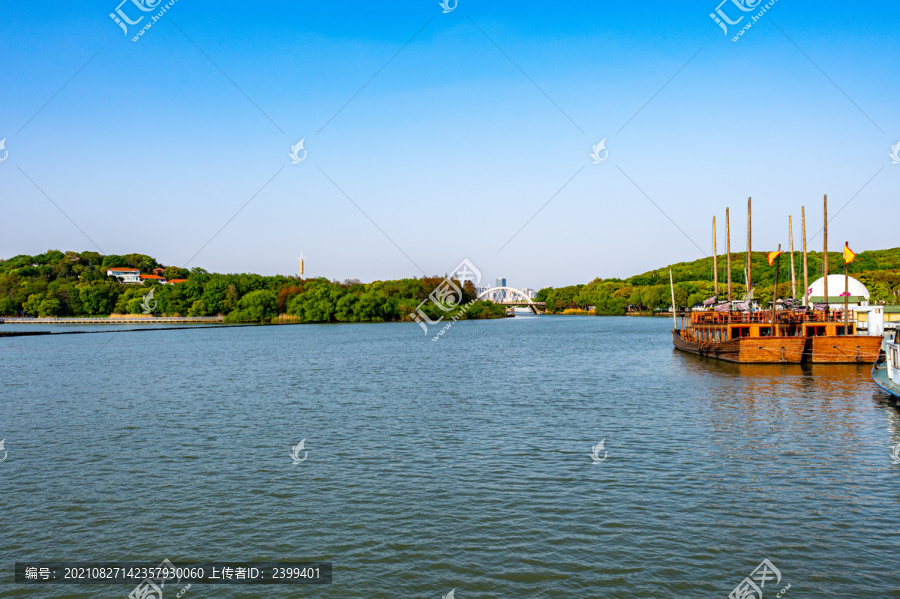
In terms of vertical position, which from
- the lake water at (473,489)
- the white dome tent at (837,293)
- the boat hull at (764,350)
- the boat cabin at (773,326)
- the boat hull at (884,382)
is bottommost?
the lake water at (473,489)

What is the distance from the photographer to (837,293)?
76.1 m

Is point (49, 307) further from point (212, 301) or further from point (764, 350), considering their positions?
point (764, 350)

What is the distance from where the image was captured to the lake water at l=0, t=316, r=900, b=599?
39.7ft

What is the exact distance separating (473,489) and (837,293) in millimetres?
76703

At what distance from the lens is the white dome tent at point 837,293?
7194 centimetres

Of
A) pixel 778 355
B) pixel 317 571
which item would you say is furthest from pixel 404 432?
pixel 778 355

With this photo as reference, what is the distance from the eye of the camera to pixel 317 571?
12.3 metres

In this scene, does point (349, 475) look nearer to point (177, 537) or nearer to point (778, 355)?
point (177, 537)

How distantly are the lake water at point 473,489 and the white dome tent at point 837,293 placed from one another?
143 feet

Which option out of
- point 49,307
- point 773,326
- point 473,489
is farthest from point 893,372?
point 49,307

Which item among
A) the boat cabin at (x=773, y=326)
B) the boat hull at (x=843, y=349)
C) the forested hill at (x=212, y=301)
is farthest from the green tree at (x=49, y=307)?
the boat hull at (x=843, y=349)

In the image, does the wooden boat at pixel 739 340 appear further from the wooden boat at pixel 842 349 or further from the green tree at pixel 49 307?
the green tree at pixel 49 307

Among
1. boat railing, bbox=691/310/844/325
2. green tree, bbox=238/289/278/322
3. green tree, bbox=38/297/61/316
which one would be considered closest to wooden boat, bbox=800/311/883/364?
boat railing, bbox=691/310/844/325

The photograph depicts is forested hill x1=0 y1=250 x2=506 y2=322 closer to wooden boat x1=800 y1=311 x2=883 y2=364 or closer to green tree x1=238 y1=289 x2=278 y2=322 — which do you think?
green tree x1=238 y1=289 x2=278 y2=322
